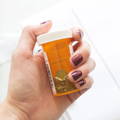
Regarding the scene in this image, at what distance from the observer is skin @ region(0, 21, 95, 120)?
784 mm

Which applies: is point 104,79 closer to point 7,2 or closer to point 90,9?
point 90,9

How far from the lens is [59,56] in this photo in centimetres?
67

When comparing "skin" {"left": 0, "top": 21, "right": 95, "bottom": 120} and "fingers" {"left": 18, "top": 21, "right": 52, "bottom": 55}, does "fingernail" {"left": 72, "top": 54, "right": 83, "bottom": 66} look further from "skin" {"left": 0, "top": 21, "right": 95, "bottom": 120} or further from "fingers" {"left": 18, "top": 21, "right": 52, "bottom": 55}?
"fingers" {"left": 18, "top": 21, "right": 52, "bottom": 55}

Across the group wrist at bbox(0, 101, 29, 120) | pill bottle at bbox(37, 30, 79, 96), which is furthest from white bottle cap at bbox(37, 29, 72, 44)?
wrist at bbox(0, 101, 29, 120)

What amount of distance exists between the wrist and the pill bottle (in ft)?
0.62

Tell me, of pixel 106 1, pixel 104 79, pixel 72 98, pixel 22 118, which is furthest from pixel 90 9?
pixel 22 118

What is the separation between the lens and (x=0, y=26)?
1.24m

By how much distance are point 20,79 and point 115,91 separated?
1.15ft

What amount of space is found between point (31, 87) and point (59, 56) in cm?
17

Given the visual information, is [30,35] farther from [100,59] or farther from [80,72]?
[100,59]

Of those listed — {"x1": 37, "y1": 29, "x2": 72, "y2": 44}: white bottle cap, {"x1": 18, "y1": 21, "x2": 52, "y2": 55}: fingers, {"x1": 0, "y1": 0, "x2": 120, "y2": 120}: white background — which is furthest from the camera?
{"x1": 0, "y1": 0, "x2": 120, "y2": 120}: white background

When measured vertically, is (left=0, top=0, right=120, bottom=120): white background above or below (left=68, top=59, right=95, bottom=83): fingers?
below

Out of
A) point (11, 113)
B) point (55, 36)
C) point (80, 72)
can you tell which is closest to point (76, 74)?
point (80, 72)

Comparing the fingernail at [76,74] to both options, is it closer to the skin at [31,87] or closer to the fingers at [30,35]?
the skin at [31,87]
